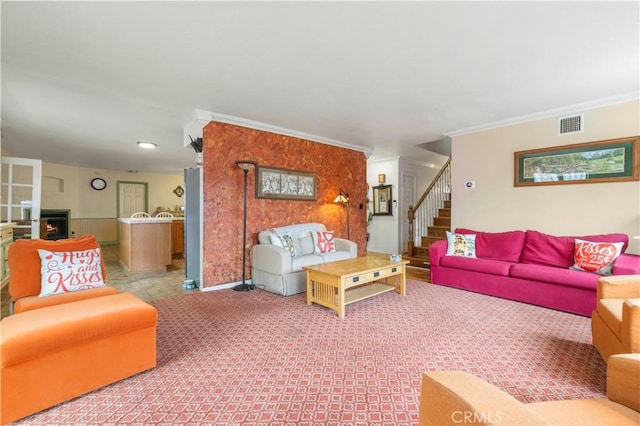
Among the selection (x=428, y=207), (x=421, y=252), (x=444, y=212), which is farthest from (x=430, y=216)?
(x=421, y=252)

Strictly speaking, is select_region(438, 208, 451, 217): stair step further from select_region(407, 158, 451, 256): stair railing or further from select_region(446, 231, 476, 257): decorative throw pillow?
select_region(446, 231, 476, 257): decorative throw pillow

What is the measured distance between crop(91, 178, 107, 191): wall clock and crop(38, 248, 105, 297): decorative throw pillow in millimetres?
7971

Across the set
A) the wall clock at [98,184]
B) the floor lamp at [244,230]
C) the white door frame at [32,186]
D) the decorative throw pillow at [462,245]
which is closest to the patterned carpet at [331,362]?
the floor lamp at [244,230]

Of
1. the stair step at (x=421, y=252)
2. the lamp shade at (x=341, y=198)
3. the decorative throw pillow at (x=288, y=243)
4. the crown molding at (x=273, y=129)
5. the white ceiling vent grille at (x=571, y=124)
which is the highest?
the crown molding at (x=273, y=129)

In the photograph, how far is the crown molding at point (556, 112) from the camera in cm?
353

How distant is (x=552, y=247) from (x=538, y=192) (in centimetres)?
89

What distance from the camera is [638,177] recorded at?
3.47 metres

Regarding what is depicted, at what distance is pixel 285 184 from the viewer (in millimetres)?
5055

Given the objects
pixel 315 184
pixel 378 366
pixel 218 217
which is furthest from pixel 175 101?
pixel 378 366

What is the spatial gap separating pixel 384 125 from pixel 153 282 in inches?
175

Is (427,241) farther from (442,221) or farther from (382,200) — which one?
(382,200)

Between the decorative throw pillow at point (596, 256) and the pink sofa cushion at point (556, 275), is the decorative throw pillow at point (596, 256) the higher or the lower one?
the higher one

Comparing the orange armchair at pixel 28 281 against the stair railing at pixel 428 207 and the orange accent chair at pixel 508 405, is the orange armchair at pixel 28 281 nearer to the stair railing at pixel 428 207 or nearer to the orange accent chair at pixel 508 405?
the orange accent chair at pixel 508 405

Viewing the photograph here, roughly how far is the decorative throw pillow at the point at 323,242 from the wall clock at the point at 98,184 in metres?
7.98
